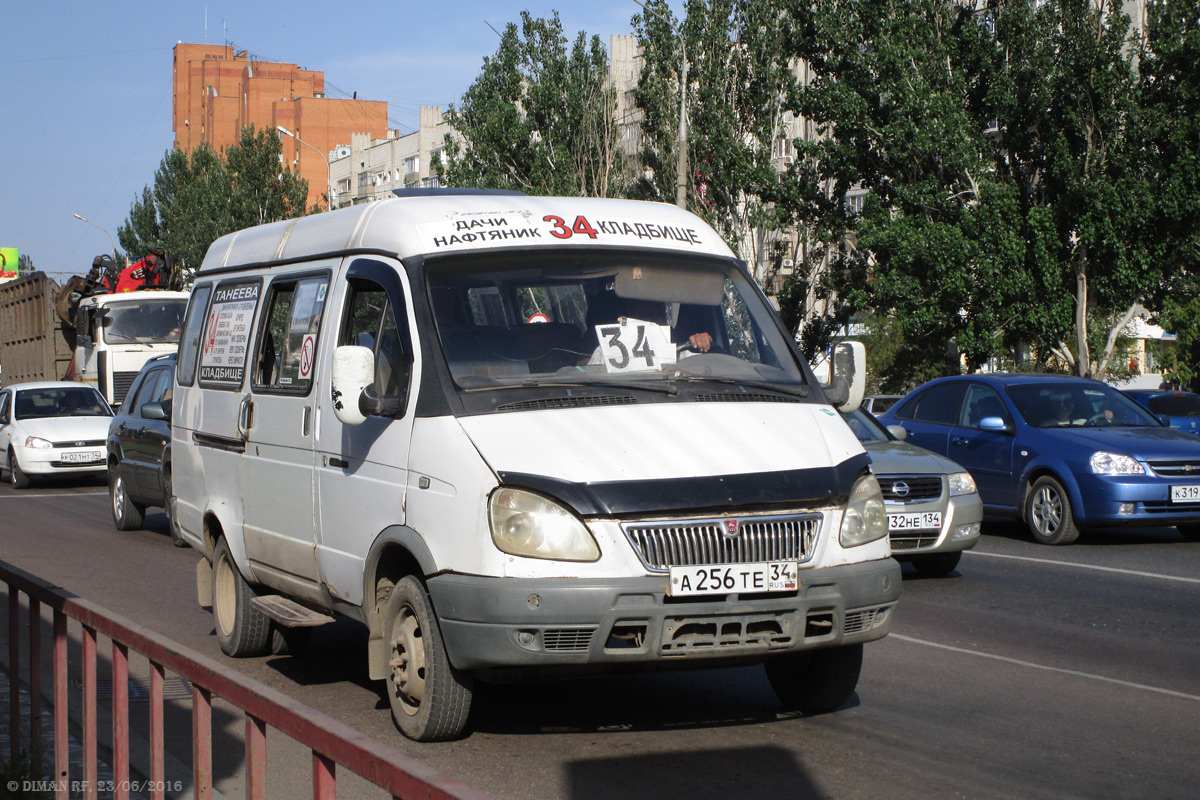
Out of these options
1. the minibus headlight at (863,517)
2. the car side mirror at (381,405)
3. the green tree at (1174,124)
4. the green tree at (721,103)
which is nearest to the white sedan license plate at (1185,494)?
the minibus headlight at (863,517)

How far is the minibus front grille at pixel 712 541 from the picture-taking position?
16.5ft

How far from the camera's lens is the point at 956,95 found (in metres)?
30.4

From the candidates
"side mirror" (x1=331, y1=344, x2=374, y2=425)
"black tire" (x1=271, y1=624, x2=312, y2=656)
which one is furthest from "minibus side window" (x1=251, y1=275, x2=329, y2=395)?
"black tire" (x1=271, y1=624, x2=312, y2=656)

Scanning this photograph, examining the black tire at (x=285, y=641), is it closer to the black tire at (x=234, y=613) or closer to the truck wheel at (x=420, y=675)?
the black tire at (x=234, y=613)

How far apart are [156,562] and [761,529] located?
347 inches

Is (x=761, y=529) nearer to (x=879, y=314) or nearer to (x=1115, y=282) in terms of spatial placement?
(x=1115, y=282)

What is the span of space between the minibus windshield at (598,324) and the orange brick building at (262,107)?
99748 millimetres

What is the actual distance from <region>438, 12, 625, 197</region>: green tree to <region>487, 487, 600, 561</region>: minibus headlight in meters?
34.5

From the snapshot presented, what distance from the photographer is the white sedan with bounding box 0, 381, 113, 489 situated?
22.5 metres

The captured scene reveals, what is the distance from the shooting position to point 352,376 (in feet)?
18.6

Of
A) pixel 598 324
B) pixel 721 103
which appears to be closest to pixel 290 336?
pixel 598 324

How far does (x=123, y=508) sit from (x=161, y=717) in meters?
12.6

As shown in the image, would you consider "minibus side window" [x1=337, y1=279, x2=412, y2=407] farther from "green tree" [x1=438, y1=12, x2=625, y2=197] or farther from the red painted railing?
"green tree" [x1=438, y1=12, x2=625, y2=197]

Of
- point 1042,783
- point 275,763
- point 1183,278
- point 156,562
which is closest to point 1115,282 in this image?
point 1183,278
